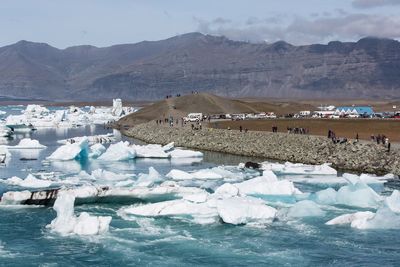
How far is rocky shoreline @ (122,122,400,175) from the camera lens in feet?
123

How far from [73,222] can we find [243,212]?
559 cm

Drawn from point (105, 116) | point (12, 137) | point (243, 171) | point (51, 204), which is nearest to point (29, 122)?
point (12, 137)

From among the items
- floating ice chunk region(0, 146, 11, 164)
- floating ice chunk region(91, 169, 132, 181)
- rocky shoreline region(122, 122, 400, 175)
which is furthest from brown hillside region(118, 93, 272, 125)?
floating ice chunk region(91, 169, 132, 181)

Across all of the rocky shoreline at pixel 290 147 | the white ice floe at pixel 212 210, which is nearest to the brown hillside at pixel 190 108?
the rocky shoreline at pixel 290 147

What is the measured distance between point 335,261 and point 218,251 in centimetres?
331

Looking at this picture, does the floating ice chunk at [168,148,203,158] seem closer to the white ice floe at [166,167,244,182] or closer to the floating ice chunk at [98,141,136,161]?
the floating ice chunk at [98,141,136,161]

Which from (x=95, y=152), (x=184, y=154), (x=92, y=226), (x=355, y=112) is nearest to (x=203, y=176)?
(x=92, y=226)

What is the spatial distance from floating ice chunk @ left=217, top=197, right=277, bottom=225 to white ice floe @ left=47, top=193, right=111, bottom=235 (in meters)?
3.86

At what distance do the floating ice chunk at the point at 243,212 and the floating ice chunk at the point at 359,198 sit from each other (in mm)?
4292

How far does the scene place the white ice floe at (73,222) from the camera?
19.3 metres

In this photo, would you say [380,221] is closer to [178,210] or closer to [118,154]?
[178,210]

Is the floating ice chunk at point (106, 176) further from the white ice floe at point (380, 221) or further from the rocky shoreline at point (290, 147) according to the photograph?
the rocky shoreline at point (290, 147)

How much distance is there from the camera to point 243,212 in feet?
67.5

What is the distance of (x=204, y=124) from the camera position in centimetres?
6506
